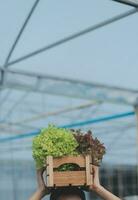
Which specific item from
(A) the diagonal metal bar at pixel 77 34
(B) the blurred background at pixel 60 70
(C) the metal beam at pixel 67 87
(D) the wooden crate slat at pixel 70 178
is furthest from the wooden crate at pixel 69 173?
(C) the metal beam at pixel 67 87

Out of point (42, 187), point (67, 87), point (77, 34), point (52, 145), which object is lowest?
point (42, 187)

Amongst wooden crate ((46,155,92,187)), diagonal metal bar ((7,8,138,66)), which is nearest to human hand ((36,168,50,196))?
wooden crate ((46,155,92,187))

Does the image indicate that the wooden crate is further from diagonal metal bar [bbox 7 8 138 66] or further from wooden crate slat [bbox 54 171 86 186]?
diagonal metal bar [bbox 7 8 138 66]

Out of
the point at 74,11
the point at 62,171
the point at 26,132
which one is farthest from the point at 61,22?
the point at 26,132

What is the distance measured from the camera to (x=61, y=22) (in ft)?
18.7

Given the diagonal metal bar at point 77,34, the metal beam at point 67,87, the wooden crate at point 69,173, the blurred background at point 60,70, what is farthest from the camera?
the metal beam at point 67,87

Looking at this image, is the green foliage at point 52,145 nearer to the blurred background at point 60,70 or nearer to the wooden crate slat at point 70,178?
the wooden crate slat at point 70,178

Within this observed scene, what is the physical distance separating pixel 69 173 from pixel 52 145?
0.11 metres

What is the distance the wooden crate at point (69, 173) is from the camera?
6.44 ft

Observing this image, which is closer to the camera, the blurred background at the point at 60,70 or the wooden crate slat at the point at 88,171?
the wooden crate slat at the point at 88,171

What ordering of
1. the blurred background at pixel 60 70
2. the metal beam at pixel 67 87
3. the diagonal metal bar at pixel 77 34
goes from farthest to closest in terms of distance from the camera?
the metal beam at pixel 67 87 → the blurred background at pixel 60 70 → the diagonal metal bar at pixel 77 34

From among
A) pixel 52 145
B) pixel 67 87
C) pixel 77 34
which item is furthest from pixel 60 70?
pixel 52 145

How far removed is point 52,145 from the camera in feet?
6.63

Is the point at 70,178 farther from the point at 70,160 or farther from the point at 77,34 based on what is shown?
the point at 77,34
